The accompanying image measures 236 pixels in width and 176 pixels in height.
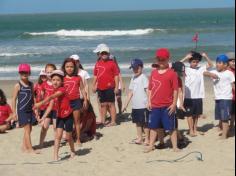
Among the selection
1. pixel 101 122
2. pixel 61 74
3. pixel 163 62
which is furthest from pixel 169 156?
pixel 101 122

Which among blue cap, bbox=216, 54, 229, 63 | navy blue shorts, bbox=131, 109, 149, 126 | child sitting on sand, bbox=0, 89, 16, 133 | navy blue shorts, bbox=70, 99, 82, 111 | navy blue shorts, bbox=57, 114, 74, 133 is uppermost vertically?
blue cap, bbox=216, 54, 229, 63

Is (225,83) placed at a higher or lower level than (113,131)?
higher

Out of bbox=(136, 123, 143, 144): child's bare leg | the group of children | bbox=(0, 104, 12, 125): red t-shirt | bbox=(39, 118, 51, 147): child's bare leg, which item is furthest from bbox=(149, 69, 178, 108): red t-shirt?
bbox=(0, 104, 12, 125): red t-shirt

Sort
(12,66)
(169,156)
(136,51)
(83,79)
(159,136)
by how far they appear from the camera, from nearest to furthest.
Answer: (169,156) → (159,136) → (83,79) → (12,66) → (136,51)

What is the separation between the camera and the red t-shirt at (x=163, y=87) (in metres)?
7.54

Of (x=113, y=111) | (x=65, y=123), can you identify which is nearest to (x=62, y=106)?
(x=65, y=123)

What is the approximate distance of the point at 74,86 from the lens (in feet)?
26.7

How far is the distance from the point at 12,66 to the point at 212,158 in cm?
1720

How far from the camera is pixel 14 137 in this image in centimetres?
938

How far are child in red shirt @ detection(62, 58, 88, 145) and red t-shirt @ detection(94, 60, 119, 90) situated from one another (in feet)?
4.39

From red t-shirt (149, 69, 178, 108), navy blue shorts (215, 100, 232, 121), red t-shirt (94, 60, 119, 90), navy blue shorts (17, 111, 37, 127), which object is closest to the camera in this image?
red t-shirt (149, 69, 178, 108)

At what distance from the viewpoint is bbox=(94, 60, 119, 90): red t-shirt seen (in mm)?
9602

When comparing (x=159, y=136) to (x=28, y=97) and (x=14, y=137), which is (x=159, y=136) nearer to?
(x=28, y=97)

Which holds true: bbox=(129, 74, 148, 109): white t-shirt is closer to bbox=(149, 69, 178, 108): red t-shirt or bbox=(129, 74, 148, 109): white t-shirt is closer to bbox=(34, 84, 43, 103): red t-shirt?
bbox=(149, 69, 178, 108): red t-shirt
